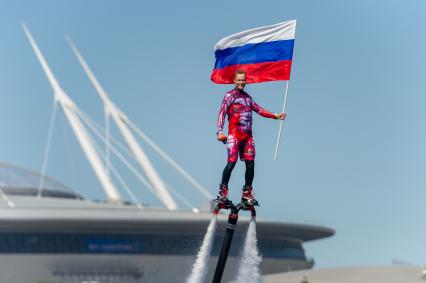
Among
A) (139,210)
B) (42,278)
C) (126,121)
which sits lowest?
(42,278)

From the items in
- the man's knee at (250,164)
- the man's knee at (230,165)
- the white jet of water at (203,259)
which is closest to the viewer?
the man's knee at (230,165)

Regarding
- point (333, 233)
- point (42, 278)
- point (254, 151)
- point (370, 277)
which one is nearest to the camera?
point (254, 151)

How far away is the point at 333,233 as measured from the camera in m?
174

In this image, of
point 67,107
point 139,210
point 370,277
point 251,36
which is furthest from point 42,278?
point 251,36

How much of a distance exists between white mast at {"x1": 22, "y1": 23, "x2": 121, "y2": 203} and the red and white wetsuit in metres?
132

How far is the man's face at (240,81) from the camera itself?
24641 mm

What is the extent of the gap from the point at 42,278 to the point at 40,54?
3729 centimetres

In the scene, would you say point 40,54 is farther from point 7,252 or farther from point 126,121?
point 7,252

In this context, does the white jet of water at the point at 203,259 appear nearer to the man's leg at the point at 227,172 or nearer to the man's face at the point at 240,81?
the man's leg at the point at 227,172

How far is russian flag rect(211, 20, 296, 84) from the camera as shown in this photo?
81.6ft

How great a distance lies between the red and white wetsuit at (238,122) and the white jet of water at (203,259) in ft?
5.51

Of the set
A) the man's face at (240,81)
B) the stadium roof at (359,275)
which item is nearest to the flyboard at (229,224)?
the man's face at (240,81)

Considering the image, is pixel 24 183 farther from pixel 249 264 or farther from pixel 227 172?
pixel 227 172

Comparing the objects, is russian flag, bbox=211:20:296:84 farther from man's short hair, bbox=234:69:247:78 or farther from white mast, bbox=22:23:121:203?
white mast, bbox=22:23:121:203
